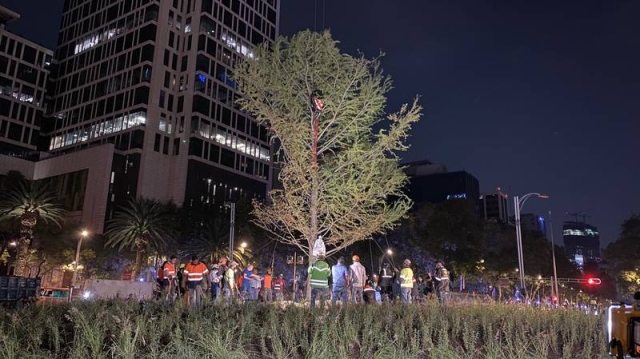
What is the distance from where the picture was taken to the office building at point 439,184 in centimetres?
15588

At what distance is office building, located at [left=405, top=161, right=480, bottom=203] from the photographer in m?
156

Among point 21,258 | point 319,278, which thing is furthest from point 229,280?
point 21,258

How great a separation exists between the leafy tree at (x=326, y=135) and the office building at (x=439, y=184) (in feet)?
454

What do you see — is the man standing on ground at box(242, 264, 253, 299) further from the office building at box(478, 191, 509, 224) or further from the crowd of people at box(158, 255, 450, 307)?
the office building at box(478, 191, 509, 224)

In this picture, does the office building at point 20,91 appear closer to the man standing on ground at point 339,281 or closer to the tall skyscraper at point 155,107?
the tall skyscraper at point 155,107

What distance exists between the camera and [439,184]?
523 feet

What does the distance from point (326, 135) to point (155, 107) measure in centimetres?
6278

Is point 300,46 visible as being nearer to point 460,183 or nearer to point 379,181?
point 379,181

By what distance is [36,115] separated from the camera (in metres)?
Result: 85.6

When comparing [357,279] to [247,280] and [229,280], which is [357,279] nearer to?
[229,280]

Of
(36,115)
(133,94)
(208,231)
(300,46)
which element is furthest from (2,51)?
(300,46)

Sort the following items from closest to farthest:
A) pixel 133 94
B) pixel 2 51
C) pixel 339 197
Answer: pixel 339 197, pixel 133 94, pixel 2 51

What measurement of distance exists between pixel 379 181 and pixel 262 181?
70.8 meters

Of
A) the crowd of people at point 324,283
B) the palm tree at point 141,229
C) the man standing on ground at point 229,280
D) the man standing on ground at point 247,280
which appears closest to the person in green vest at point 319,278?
the crowd of people at point 324,283
